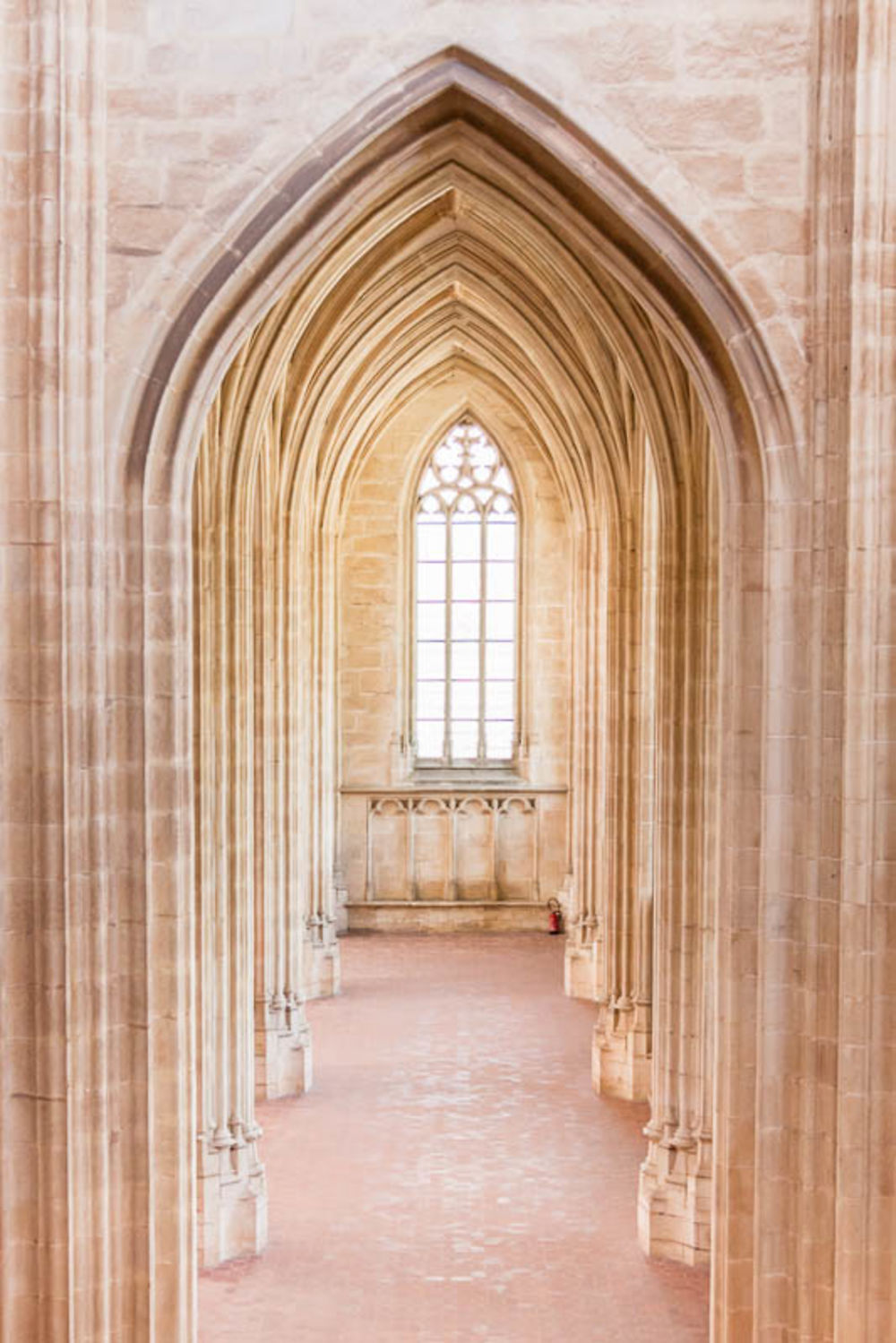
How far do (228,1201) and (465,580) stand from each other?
12.2 meters

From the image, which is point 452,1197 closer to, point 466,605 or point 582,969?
point 582,969

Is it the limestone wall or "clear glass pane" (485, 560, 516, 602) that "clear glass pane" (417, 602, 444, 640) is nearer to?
the limestone wall

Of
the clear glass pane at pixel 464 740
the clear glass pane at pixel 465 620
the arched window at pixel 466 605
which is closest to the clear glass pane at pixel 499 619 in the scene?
the arched window at pixel 466 605

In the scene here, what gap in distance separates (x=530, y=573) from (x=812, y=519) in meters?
13.7

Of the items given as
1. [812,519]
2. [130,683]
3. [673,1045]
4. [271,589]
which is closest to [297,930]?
[271,589]

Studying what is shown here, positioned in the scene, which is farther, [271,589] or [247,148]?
[271,589]

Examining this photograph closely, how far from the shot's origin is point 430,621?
848 inches

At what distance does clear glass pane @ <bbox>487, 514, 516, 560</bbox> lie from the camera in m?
21.4

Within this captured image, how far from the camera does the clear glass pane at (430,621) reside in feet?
70.5

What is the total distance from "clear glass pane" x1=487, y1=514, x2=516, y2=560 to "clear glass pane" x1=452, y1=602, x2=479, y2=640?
27.0 inches

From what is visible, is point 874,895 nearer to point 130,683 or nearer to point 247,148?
point 130,683

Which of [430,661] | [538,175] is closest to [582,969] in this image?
[430,661]

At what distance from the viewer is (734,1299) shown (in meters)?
7.82

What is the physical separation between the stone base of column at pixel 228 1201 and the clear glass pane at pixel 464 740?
1142 centimetres
